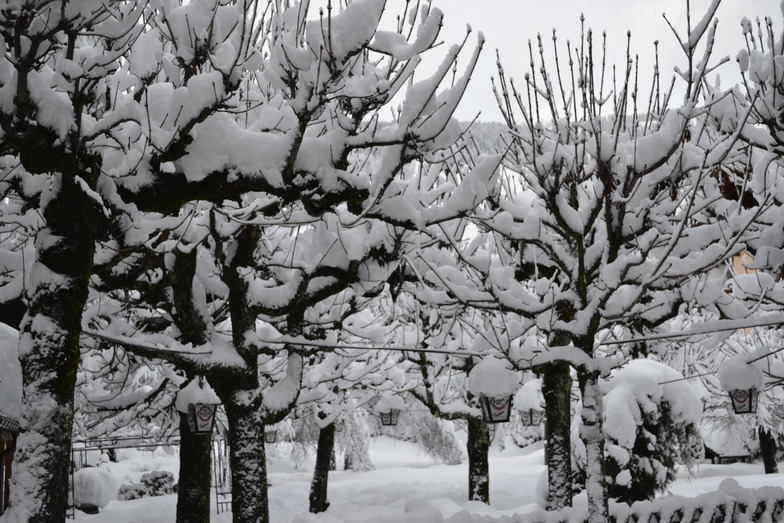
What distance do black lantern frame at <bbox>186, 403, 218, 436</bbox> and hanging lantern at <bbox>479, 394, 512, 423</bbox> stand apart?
12.4ft

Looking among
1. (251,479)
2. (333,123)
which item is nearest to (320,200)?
(333,123)

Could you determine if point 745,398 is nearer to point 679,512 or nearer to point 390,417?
point 679,512

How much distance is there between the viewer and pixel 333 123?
6.08 meters

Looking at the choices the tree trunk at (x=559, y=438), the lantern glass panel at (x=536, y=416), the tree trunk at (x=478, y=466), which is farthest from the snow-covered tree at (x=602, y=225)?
the tree trunk at (x=478, y=466)

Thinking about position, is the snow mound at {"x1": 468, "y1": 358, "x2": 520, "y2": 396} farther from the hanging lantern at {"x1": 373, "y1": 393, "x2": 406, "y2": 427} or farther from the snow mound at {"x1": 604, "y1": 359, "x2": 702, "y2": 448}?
the hanging lantern at {"x1": 373, "y1": 393, "x2": 406, "y2": 427}

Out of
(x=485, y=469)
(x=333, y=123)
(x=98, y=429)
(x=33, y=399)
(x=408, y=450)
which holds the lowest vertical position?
(x=408, y=450)

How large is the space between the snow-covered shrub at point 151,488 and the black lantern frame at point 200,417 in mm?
16880

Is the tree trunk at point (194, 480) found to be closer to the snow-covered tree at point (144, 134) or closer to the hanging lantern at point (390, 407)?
the snow-covered tree at point (144, 134)

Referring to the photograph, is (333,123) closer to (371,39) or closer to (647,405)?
(371,39)

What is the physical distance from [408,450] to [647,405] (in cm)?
3297

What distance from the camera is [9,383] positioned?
7617 millimetres

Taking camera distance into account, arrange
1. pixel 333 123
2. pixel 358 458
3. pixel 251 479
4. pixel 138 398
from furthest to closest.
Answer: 1. pixel 358 458
2. pixel 138 398
3. pixel 251 479
4. pixel 333 123

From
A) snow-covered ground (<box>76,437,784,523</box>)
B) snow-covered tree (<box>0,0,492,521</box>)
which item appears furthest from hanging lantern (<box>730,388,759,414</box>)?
snow-covered tree (<box>0,0,492,521</box>)

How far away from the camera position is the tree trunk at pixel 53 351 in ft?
14.5
